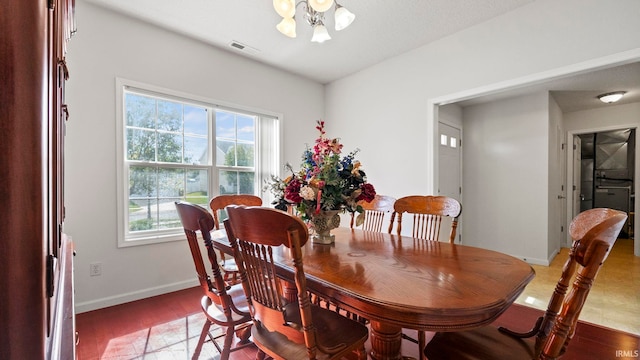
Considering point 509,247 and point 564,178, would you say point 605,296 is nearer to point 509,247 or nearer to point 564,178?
point 509,247

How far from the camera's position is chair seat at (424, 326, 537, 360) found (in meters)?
1.09

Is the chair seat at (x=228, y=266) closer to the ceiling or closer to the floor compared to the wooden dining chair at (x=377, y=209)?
closer to the floor

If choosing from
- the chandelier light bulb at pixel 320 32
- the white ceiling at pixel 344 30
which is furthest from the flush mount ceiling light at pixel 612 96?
the chandelier light bulb at pixel 320 32

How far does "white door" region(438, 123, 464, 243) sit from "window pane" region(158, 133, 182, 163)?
338 cm

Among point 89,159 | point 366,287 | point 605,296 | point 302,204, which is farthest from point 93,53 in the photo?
point 605,296

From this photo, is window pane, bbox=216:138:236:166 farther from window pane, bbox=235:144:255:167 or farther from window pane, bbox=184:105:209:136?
window pane, bbox=184:105:209:136

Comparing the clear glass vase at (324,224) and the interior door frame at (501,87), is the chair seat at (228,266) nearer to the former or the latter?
the clear glass vase at (324,224)

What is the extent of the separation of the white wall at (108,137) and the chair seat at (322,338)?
2.16 metres

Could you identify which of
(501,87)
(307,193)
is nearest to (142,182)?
(307,193)

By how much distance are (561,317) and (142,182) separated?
3.35 m

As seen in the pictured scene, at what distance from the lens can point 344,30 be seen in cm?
299

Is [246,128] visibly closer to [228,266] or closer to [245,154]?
[245,154]

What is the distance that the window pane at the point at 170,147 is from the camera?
3.06 metres

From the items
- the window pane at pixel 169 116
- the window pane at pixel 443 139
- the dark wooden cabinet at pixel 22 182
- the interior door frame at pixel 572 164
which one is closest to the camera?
the dark wooden cabinet at pixel 22 182
